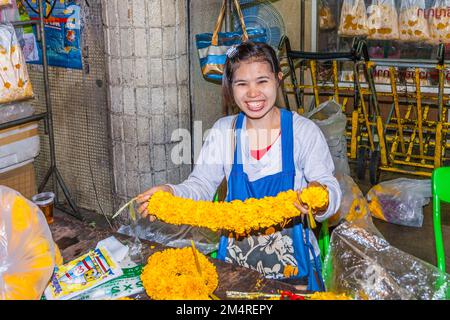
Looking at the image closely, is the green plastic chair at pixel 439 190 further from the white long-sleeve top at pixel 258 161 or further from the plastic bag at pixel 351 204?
the plastic bag at pixel 351 204

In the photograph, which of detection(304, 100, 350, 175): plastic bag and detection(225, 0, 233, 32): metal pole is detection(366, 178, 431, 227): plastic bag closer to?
detection(304, 100, 350, 175): plastic bag

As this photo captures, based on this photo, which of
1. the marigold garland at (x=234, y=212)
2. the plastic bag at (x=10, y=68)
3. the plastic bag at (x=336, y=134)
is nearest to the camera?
the marigold garland at (x=234, y=212)

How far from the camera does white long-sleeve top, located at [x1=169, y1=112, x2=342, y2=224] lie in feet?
8.42

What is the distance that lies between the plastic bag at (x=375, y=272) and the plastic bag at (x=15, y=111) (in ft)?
10.8

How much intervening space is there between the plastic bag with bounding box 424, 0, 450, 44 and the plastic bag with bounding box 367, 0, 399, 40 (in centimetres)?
38

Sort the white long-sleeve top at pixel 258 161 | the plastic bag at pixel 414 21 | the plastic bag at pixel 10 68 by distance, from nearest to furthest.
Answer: the white long-sleeve top at pixel 258 161 → the plastic bag at pixel 10 68 → the plastic bag at pixel 414 21

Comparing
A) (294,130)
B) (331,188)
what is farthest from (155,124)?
(331,188)

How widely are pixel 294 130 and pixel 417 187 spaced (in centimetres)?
287

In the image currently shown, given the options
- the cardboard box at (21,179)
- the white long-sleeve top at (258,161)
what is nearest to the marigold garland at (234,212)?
the white long-sleeve top at (258,161)

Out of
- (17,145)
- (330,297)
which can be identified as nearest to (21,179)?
(17,145)

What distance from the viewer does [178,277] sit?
1917mm

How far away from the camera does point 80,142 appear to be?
514 cm

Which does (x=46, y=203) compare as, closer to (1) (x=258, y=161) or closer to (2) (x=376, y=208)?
(1) (x=258, y=161)

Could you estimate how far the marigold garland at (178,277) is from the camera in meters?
1.87
